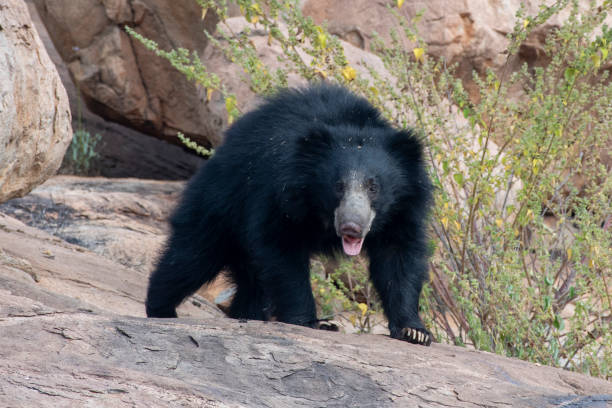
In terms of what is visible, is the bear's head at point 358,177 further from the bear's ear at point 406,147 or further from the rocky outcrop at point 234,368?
the rocky outcrop at point 234,368

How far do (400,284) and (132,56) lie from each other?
5787 mm

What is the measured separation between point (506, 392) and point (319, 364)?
63 centimetres

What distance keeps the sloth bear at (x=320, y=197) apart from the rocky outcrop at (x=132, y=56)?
4.42m

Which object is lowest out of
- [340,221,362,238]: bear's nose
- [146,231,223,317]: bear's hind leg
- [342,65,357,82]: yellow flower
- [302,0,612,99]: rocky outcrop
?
[146,231,223,317]: bear's hind leg

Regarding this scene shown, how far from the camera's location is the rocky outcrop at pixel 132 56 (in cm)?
803

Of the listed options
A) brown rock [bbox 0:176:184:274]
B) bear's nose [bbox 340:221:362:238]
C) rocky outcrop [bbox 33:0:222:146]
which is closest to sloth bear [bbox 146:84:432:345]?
bear's nose [bbox 340:221:362:238]

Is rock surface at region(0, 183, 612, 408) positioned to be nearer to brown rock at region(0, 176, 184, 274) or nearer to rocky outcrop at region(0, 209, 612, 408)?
rocky outcrop at region(0, 209, 612, 408)

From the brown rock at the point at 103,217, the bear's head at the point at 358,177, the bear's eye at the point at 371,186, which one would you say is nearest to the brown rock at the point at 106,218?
the brown rock at the point at 103,217

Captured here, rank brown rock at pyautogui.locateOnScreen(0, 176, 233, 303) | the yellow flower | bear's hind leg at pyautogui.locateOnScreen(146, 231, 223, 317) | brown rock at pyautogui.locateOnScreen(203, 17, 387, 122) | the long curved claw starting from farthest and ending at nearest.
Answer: brown rock at pyautogui.locateOnScreen(203, 17, 387, 122) < brown rock at pyautogui.locateOnScreen(0, 176, 233, 303) < the yellow flower < bear's hind leg at pyautogui.locateOnScreen(146, 231, 223, 317) < the long curved claw

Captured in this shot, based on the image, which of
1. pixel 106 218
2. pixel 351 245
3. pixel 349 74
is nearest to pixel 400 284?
pixel 351 245

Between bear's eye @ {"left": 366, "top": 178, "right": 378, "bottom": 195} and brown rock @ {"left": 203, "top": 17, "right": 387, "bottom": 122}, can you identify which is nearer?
bear's eye @ {"left": 366, "top": 178, "right": 378, "bottom": 195}

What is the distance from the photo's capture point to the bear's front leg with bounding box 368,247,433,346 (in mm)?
3391

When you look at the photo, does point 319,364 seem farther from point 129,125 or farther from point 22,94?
point 129,125

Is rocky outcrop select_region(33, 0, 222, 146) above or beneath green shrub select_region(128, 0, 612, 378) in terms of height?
above
